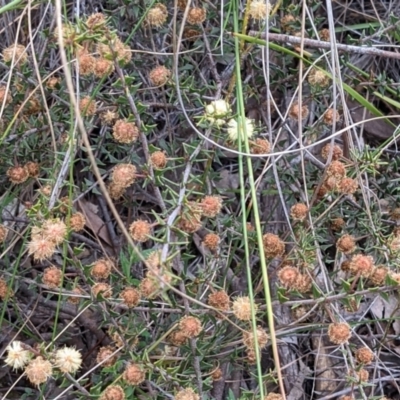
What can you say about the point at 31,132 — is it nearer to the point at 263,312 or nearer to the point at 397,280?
the point at 263,312

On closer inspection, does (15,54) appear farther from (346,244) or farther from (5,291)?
(346,244)

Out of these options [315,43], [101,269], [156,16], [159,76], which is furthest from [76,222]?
[315,43]

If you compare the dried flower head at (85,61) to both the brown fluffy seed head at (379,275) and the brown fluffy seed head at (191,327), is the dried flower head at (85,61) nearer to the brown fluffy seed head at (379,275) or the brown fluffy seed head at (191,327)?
the brown fluffy seed head at (191,327)

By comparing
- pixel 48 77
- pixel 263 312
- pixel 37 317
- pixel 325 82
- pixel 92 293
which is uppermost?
pixel 48 77

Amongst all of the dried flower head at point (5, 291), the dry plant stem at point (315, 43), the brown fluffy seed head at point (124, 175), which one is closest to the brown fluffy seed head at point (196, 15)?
the dry plant stem at point (315, 43)

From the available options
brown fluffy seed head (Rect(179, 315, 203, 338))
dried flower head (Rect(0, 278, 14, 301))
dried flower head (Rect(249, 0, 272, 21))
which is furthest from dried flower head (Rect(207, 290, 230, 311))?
dried flower head (Rect(249, 0, 272, 21))

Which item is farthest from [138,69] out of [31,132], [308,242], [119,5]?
[308,242]
